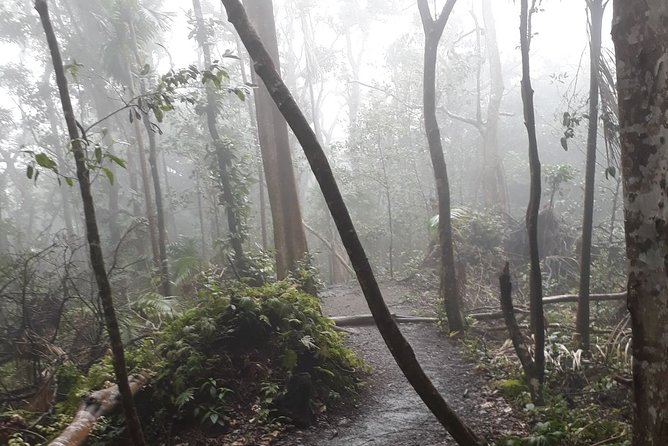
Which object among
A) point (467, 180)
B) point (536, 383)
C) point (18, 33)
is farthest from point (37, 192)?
point (536, 383)

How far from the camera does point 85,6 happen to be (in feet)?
63.9

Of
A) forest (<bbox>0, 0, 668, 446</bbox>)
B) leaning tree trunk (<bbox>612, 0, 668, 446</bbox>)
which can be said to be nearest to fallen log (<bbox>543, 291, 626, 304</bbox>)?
forest (<bbox>0, 0, 668, 446</bbox>)

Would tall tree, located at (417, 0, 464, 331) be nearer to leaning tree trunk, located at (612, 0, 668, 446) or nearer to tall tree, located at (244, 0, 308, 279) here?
tall tree, located at (244, 0, 308, 279)

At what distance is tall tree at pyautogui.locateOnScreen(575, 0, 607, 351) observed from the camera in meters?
5.49

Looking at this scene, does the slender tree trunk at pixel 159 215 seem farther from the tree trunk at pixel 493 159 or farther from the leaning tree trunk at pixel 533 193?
the tree trunk at pixel 493 159

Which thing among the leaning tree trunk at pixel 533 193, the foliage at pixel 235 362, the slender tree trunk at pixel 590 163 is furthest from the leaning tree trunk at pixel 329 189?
the slender tree trunk at pixel 590 163

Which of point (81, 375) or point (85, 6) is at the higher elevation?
point (85, 6)

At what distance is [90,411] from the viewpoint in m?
4.53

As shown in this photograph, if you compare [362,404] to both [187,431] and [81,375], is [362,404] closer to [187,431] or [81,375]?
Result: [187,431]

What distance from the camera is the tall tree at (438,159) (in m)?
7.32

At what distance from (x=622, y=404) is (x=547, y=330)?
225cm

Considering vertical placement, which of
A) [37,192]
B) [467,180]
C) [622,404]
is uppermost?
[37,192]

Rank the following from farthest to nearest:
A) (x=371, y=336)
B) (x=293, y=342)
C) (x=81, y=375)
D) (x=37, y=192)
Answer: (x=37, y=192), (x=371, y=336), (x=293, y=342), (x=81, y=375)

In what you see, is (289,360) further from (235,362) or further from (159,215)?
(159,215)
